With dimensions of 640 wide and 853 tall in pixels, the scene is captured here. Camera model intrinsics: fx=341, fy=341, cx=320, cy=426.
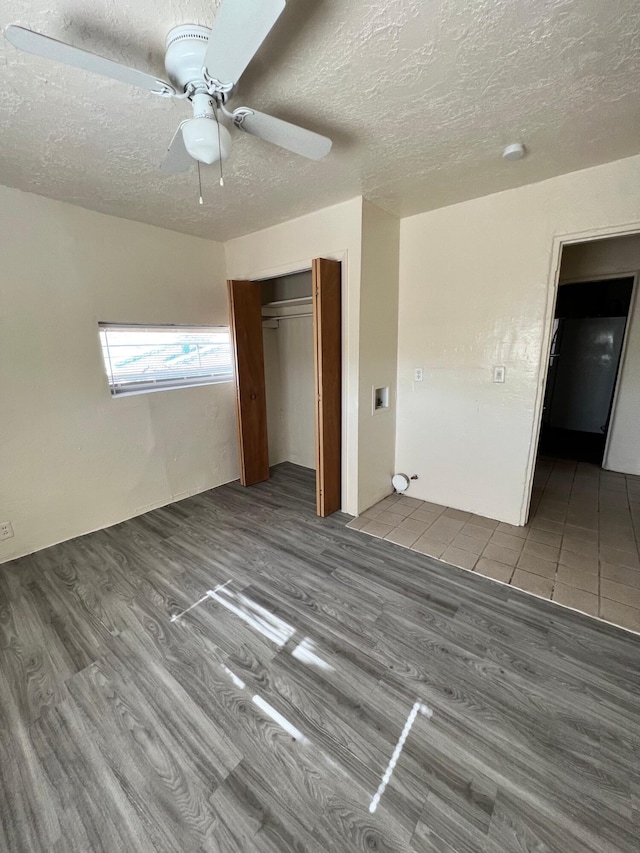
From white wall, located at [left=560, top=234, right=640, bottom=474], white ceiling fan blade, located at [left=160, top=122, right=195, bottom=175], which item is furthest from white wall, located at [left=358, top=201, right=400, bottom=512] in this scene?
white wall, located at [left=560, top=234, right=640, bottom=474]

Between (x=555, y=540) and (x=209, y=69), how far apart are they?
10.7 feet

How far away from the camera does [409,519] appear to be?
2.92 meters

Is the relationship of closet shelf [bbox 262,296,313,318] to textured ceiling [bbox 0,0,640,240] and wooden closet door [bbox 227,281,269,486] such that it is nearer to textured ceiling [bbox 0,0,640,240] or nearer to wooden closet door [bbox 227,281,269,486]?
wooden closet door [bbox 227,281,269,486]

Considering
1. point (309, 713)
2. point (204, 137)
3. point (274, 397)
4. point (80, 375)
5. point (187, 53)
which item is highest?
point (187, 53)

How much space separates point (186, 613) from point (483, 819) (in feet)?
5.12

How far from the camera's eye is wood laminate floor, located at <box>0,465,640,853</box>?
3.56 ft

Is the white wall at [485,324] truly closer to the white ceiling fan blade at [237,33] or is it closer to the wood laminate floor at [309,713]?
the wood laminate floor at [309,713]

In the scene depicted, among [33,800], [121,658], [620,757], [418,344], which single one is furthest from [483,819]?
[418,344]

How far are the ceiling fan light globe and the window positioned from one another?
194 cm

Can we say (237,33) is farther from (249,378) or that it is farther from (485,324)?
(249,378)

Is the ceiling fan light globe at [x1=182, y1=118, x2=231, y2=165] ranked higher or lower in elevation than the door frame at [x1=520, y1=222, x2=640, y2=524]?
higher

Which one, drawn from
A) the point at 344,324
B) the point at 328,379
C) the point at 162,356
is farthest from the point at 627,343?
Answer: the point at 162,356

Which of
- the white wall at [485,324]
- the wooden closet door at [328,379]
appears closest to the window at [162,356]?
the wooden closet door at [328,379]

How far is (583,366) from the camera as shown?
4.73 meters
